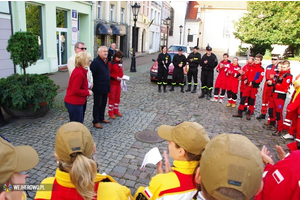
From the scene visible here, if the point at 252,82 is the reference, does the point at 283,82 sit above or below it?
above

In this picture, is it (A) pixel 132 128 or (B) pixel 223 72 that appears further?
(B) pixel 223 72

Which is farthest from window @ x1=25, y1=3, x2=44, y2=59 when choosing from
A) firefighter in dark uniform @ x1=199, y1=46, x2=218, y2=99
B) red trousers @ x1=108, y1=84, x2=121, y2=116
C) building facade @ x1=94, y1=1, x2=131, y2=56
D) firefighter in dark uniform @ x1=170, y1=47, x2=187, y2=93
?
firefighter in dark uniform @ x1=199, y1=46, x2=218, y2=99

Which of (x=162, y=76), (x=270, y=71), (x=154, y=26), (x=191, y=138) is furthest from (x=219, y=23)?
(x=191, y=138)

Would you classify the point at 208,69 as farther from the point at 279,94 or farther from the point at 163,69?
the point at 279,94

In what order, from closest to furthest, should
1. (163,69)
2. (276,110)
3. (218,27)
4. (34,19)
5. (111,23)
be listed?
(276,110)
(163,69)
(34,19)
(111,23)
(218,27)

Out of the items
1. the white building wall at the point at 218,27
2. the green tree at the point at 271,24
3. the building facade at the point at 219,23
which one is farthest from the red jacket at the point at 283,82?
the white building wall at the point at 218,27

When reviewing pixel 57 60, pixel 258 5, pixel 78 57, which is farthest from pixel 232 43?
pixel 78 57

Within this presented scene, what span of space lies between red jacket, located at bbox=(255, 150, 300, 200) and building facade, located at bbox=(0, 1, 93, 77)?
11125 millimetres

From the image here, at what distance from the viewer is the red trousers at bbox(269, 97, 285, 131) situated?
641 centimetres

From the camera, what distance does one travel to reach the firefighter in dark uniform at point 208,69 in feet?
31.9

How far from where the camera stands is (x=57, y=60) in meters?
14.2

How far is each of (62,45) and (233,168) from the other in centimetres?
1553

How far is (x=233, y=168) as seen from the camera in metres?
1.23

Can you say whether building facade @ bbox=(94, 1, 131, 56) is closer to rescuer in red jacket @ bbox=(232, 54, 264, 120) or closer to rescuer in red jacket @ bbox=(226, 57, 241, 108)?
rescuer in red jacket @ bbox=(226, 57, 241, 108)
